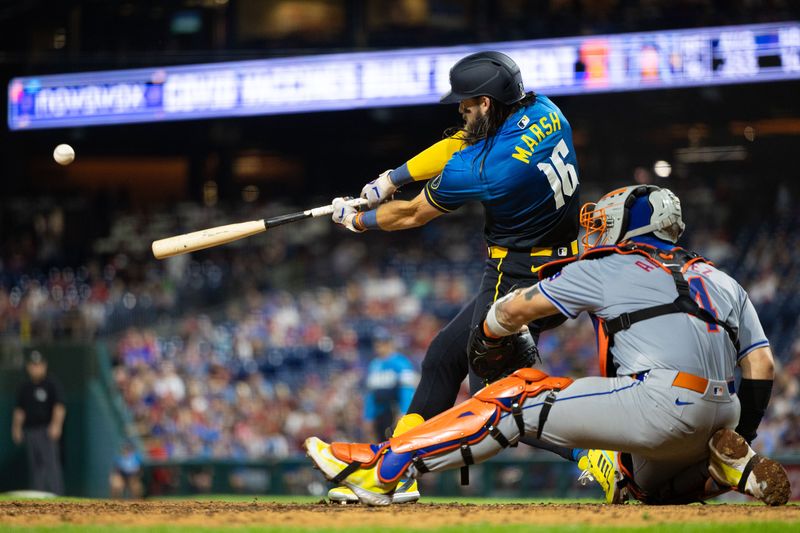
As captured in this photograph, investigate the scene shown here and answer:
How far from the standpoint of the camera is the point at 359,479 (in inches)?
185

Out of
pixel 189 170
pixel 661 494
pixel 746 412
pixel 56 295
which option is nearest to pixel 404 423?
pixel 661 494

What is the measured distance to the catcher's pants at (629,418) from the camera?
435 centimetres

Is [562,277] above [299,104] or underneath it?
underneath

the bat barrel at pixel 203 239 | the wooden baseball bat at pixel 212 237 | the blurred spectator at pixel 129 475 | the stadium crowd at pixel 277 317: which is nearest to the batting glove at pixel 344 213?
the wooden baseball bat at pixel 212 237

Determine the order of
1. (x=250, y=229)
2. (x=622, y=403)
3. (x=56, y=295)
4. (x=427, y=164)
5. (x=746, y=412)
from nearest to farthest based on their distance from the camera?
(x=622, y=403)
(x=746, y=412)
(x=427, y=164)
(x=250, y=229)
(x=56, y=295)

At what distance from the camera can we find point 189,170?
19.9 meters

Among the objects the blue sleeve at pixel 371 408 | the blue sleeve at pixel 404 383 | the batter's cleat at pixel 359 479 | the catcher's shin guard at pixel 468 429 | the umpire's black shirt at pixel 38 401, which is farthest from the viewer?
the umpire's black shirt at pixel 38 401

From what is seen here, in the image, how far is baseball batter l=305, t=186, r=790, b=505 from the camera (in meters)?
4.38

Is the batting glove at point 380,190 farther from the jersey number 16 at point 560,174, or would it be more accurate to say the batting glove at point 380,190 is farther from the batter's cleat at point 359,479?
the batter's cleat at point 359,479

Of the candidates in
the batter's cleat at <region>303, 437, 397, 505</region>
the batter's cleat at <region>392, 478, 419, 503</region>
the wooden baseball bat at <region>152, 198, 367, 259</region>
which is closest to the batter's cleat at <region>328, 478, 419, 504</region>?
the batter's cleat at <region>392, 478, 419, 503</region>

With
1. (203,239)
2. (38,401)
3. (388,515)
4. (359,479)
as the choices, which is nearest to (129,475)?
(38,401)

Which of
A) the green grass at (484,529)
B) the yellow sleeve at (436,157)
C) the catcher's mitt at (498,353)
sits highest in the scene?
the yellow sleeve at (436,157)

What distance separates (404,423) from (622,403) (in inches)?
49.1

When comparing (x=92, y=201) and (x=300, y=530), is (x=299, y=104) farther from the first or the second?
(x=300, y=530)
